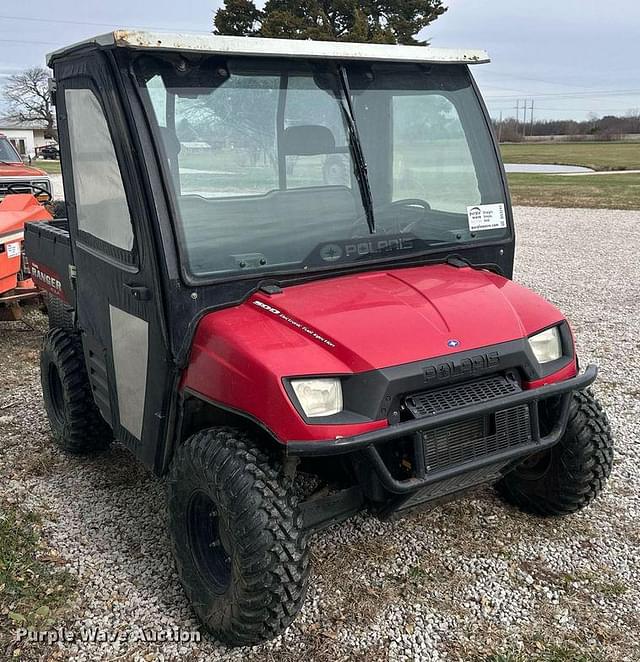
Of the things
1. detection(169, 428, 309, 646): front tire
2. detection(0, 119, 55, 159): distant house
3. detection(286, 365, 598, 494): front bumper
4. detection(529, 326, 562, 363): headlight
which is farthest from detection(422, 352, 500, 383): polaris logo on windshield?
detection(0, 119, 55, 159): distant house

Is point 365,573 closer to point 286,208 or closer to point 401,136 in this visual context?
point 286,208

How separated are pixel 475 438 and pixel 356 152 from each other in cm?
121

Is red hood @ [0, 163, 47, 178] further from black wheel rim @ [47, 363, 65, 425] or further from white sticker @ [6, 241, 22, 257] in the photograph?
black wheel rim @ [47, 363, 65, 425]

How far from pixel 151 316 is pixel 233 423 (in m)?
0.51

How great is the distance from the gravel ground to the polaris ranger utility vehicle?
9.3 inches

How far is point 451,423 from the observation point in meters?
2.49

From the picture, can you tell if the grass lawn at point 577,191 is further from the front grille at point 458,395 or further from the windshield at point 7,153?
the front grille at point 458,395

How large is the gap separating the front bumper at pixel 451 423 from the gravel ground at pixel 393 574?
24.8 inches

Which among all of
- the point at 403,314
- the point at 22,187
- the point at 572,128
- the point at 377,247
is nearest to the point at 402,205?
the point at 377,247

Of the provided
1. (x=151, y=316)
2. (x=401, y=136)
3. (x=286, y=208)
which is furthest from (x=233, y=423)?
(x=401, y=136)

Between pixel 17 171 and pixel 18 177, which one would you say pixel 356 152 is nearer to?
pixel 18 177

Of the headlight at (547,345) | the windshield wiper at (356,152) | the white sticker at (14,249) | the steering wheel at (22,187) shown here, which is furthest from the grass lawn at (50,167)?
the headlight at (547,345)

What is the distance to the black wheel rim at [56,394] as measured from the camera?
4137 mm

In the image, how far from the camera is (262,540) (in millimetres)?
2414
